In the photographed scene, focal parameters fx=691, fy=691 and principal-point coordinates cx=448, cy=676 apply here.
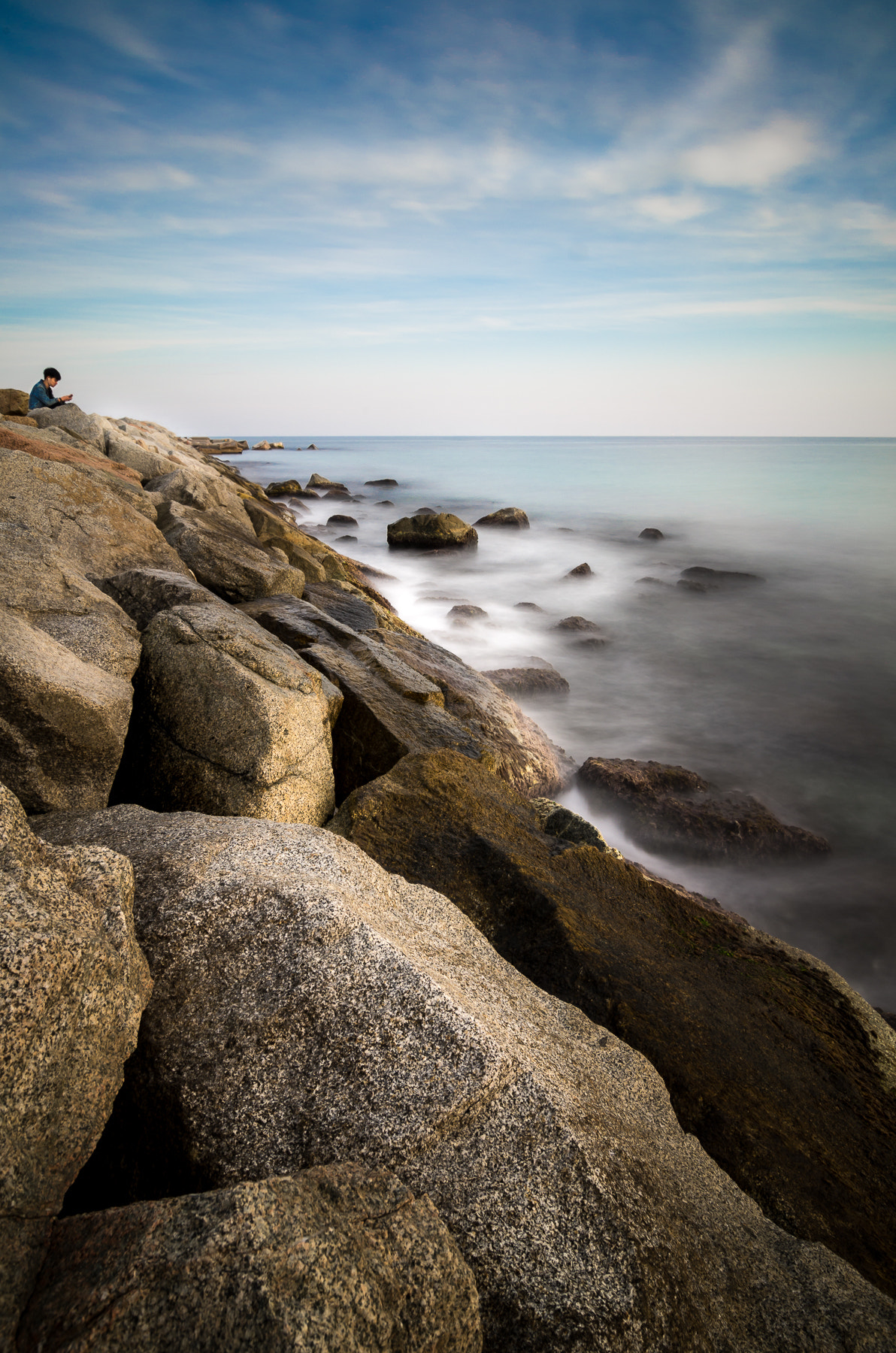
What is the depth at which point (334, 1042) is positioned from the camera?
212cm

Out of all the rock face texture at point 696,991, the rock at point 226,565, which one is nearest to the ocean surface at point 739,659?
the rock face texture at point 696,991

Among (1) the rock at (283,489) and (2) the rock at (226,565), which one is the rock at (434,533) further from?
(1) the rock at (283,489)

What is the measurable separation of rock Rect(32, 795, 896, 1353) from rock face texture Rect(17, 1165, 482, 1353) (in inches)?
9.8

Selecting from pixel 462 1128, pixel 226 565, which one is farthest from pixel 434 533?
pixel 462 1128

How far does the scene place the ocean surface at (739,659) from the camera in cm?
660

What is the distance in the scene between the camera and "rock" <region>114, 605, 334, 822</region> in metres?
3.82

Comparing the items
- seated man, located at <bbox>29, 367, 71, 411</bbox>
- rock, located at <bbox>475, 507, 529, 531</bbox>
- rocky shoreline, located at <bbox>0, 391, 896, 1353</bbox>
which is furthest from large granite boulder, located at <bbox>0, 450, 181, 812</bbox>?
rock, located at <bbox>475, 507, 529, 531</bbox>

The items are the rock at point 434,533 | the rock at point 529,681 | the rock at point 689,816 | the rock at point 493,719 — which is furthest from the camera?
the rock at point 434,533

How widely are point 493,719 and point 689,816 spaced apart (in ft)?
7.28

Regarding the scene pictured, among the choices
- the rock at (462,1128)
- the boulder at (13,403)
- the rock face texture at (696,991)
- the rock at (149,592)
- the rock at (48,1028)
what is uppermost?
the boulder at (13,403)

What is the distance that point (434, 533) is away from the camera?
72.6 ft

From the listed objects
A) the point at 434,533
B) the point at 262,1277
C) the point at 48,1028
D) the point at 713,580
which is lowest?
the point at 713,580

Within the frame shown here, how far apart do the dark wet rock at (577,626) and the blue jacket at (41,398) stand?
10395 mm

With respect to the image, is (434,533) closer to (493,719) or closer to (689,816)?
(493,719)
